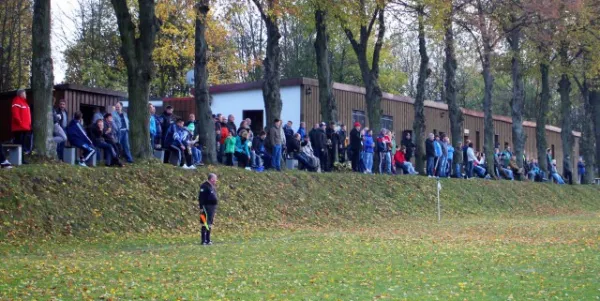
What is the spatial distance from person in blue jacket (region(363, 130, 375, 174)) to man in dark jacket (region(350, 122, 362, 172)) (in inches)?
12.2

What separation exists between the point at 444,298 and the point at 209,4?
1728cm

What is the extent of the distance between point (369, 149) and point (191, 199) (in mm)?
11452

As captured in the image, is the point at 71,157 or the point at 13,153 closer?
the point at 13,153

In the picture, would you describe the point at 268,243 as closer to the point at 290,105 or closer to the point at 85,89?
the point at 85,89

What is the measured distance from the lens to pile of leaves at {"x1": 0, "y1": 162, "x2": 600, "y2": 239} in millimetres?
21984

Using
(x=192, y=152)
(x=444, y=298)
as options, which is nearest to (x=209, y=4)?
(x=192, y=152)

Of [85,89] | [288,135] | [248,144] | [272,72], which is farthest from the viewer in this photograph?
[288,135]

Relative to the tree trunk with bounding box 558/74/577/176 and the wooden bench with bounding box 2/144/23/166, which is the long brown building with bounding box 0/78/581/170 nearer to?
the tree trunk with bounding box 558/74/577/176

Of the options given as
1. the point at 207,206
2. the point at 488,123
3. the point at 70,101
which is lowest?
the point at 207,206

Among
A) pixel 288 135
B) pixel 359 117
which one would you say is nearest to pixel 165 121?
pixel 288 135

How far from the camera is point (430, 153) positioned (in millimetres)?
39719

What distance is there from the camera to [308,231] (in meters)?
26.4

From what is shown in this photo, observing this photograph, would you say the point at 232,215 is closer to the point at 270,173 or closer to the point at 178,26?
the point at 270,173

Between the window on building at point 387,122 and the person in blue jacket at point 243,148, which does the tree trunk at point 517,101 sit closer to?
the window on building at point 387,122
